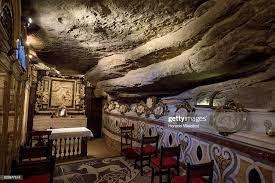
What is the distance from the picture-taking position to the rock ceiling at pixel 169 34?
7.34ft

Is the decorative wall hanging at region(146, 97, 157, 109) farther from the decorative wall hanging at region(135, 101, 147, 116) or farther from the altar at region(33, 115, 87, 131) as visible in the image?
the altar at region(33, 115, 87, 131)

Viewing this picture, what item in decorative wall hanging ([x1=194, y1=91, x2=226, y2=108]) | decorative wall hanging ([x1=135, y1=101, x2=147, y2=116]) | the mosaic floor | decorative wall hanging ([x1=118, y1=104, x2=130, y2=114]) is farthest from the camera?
decorative wall hanging ([x1=118, y1=104, x2=130, y2=114])

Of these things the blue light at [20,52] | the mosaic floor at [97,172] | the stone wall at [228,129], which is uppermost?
the blue light at [20,52]

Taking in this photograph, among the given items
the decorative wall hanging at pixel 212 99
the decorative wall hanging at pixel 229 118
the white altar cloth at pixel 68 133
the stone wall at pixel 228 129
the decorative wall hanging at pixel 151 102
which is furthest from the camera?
the white altar cloth at pixel 68 133

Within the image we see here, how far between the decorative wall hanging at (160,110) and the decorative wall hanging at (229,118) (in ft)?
6.59

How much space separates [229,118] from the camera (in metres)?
3.12

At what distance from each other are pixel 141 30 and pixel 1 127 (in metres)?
2.53

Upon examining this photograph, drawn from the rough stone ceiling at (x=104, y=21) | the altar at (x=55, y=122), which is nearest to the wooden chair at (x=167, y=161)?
the rough stone ceiling at (x=104, y=21)

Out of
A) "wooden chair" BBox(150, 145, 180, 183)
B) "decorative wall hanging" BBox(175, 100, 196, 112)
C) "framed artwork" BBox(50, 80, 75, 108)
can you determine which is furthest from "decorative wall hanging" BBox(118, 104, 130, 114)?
"wooden chair" BBox(150, 145, 180, 183)

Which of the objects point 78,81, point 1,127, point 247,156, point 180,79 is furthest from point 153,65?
point 78,81

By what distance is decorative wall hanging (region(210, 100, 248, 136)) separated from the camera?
2.93m

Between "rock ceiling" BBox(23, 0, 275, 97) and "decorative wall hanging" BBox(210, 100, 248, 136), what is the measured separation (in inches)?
23.8

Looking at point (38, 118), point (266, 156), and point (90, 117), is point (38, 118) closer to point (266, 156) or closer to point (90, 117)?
point (90, 117)

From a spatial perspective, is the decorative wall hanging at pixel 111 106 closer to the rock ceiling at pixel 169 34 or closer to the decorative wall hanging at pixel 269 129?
the rock ceiling at pixel 169 34
